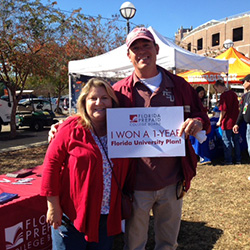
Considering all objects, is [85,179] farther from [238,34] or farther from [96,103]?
[238,34]

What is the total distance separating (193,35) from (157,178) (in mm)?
53267

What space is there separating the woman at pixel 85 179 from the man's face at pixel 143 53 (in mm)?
294

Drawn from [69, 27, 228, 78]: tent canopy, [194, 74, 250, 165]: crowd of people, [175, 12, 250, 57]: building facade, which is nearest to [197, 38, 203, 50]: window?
[175, 12, 250, 57]: building facade

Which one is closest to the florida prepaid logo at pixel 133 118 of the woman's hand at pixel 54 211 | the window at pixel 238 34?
the woman's hand at pixel 54 211

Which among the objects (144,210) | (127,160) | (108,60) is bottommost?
(144,210)

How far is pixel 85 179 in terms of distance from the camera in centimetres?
163

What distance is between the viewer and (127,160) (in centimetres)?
183

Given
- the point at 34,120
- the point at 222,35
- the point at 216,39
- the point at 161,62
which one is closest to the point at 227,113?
the point at 161,62

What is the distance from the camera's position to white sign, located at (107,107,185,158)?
180 cm

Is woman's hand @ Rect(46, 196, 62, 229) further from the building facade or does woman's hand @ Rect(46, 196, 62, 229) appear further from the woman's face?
the building facade

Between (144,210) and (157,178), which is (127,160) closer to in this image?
(157,178)

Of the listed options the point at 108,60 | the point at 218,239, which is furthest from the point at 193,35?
the point at 218,239

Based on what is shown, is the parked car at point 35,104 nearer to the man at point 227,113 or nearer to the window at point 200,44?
the man at point 227,113

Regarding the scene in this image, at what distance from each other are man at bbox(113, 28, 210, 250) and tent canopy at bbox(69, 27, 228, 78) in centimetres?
411
